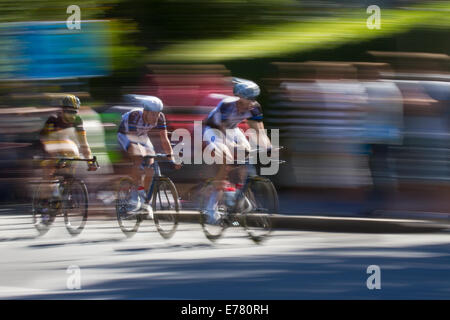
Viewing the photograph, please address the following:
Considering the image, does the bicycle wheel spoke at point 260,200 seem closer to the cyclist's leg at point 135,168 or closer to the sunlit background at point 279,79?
the cyclist's leg at point 135,168

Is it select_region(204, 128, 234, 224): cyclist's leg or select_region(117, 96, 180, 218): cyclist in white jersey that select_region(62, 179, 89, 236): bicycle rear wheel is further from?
select_region(204, 128, 234, 224): cyclist's leg

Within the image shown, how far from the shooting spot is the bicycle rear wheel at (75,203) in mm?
10242

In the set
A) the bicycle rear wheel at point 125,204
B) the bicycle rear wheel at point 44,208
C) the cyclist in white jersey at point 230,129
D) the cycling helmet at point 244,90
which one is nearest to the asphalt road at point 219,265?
the bicycle rear wheel at point 44,208

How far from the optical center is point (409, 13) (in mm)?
15859

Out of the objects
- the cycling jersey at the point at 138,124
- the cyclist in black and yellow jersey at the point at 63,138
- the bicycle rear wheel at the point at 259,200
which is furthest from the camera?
the cyclist in black and yellow jersey at the point at 63,138

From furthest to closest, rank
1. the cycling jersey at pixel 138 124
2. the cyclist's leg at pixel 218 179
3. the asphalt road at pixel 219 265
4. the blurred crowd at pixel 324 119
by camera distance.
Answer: the blurred crowd at pixel 324 119
the cycling jersey at pixel 138 124
the cyclist's leg at pixel 218 179
the asphalt road at pixel 219 265

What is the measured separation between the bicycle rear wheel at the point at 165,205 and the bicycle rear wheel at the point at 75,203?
0.76m

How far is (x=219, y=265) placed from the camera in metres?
8.64

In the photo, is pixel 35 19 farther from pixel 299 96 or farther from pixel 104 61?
pixel 299 96

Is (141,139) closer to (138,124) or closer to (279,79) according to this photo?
(138,124)

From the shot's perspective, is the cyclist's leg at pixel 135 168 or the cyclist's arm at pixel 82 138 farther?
the cyclist's arm at pixel 82 138

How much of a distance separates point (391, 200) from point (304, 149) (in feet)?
5.31

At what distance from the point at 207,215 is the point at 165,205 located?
431 mm

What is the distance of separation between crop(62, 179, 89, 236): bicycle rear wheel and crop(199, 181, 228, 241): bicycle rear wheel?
1.22 meters
